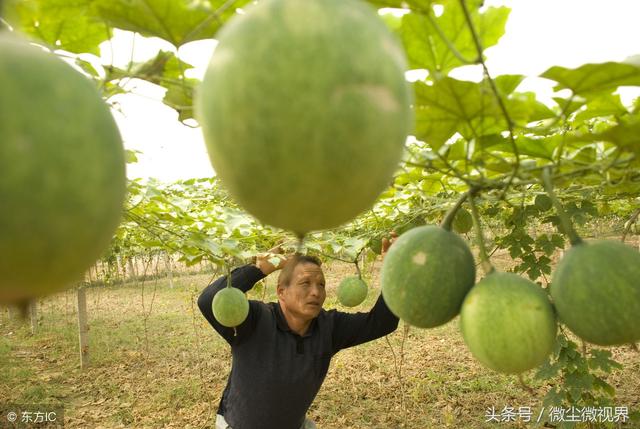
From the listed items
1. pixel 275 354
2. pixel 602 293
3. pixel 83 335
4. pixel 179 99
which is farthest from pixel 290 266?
pixel 83 335

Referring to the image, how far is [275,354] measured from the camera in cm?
Answer: 356

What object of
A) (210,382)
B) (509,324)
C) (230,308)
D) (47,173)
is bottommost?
(210,382)

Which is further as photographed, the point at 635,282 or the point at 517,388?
the point at 517,388

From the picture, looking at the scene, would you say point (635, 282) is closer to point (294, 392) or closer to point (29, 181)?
point (29, 181)

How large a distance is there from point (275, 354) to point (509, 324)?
2.63 meters

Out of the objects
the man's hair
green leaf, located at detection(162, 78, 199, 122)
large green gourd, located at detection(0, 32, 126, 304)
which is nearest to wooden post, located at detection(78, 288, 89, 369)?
the man's hair

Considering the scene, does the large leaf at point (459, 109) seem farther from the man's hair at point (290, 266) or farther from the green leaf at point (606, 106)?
the man's hair at point (290, 266)

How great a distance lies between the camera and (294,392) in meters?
3.49

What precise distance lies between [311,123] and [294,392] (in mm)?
3269

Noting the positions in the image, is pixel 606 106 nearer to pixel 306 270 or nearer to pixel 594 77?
pixel 594 77

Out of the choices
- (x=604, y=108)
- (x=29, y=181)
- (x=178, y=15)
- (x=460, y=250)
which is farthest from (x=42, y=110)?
(x=604, y=108)

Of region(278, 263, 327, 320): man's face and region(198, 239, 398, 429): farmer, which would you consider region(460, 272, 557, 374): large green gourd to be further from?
region(278, 263, 327, 320): man's face

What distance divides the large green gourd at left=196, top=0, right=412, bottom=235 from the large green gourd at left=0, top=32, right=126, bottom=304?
16 cm

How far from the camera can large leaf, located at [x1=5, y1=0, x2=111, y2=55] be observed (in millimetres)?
1040
